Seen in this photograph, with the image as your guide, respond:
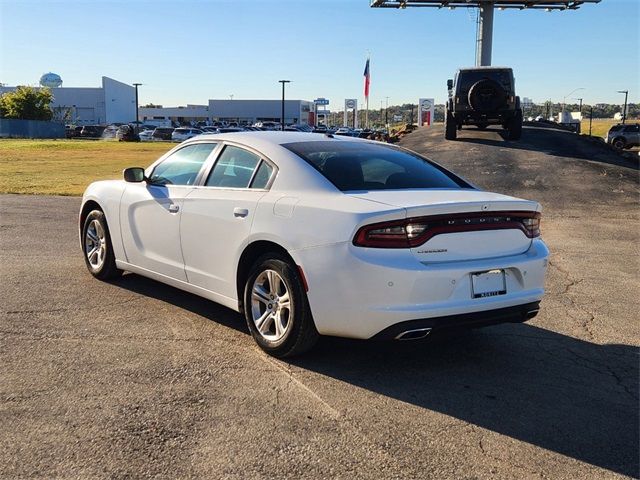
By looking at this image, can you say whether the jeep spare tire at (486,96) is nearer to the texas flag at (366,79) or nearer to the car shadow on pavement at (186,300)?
the car shadow on pavement at (186,300)

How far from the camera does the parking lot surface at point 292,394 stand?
3080mm

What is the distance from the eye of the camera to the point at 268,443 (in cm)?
323

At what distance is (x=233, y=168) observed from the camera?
16.6ft

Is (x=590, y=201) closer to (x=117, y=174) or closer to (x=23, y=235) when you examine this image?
(x=23, y=235)

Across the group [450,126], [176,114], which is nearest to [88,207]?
[450,126]

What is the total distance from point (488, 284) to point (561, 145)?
1877 cm

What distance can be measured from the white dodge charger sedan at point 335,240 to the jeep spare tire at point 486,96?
56.4 feet

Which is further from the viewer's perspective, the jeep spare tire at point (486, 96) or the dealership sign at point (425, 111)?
the dealership sign at point (425, 111)

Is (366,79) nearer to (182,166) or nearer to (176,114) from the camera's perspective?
(182,166)

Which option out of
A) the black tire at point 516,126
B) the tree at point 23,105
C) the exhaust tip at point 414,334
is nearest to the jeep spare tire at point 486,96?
the black tire at point 516,126

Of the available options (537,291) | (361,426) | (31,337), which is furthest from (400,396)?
(31,337)

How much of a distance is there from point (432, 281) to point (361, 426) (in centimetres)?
97

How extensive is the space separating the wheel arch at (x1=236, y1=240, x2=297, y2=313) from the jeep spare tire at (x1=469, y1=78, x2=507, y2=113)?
18.5 metres

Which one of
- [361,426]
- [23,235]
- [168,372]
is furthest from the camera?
[23,235]
